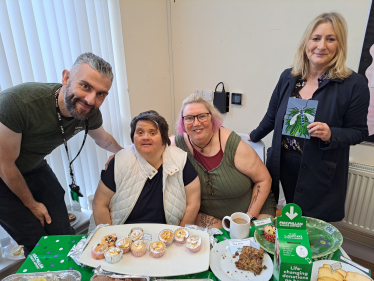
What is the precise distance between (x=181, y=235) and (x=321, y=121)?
1.07m

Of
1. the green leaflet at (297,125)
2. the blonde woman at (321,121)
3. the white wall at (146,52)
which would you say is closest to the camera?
the blonde woman at (321,121)

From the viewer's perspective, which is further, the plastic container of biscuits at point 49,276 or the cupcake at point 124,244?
the cupcake at point 124,244

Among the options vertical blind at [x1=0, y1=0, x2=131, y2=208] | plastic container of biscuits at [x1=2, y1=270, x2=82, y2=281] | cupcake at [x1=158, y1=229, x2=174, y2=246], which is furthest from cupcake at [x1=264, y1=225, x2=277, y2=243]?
vertical blind at [x1=0, y1=0, x2=131, y2=208]

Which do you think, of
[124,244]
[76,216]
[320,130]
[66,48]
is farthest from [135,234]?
[66,48]

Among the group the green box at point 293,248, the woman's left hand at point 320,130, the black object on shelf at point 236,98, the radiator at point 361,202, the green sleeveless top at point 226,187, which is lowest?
the radiator at point 361,202

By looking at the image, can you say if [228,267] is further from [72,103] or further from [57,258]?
[72,103]

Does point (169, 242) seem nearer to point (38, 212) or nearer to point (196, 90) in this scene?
point (38, 212)

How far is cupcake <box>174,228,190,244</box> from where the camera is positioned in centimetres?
111

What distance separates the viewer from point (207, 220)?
1.62 meters

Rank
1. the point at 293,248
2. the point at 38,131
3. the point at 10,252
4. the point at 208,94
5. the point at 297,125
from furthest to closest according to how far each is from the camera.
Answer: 1. the point at 208,94
2. the point at 10,252
3. the point at 297,125
4. the point at 38,131
5. the point at 293,248

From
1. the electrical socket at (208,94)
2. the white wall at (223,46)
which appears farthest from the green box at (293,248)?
the electrical socket at (208,94)

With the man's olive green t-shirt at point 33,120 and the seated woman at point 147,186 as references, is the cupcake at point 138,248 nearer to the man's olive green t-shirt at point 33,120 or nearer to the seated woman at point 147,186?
the seated woman at point 147,186

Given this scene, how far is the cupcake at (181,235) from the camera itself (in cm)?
111

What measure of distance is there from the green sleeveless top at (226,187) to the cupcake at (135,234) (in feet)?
1.84
